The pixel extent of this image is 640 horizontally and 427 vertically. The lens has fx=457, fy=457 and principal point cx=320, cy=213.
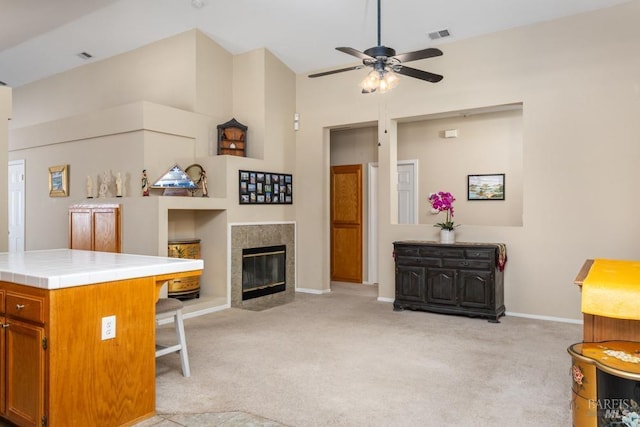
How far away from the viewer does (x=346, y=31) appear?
5.70 metres

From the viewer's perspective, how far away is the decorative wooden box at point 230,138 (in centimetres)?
612

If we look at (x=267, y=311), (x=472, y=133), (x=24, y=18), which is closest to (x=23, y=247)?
(x=24, y=18)

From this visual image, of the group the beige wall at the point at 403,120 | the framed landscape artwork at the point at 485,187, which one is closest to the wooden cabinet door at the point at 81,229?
the beige wall at the point at 403,120

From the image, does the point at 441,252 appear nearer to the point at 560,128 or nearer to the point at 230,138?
the point at 560,128

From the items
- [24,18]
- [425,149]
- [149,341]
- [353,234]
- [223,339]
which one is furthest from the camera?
[353,234]

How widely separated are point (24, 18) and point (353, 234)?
5.58m

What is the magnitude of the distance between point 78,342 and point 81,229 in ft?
12.7

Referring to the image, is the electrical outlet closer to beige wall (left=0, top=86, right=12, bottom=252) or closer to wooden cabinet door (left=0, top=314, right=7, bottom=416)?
wooden cabinet door (left=0, top=314, right=7, bottom=416)

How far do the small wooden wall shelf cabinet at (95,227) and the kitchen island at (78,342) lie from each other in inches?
105

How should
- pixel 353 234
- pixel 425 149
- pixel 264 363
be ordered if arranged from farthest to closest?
1. pixel 353 234
2. pixel 425 149
3. pixel 264 363

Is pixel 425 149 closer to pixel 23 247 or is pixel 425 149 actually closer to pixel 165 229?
pixel 165 229

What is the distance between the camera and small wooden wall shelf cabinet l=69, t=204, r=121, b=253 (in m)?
5.35

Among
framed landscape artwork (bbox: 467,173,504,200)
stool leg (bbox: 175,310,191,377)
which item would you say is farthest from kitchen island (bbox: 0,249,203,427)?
framed landscape artwork (bbox: 467,173,504,200)

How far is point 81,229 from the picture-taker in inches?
226
